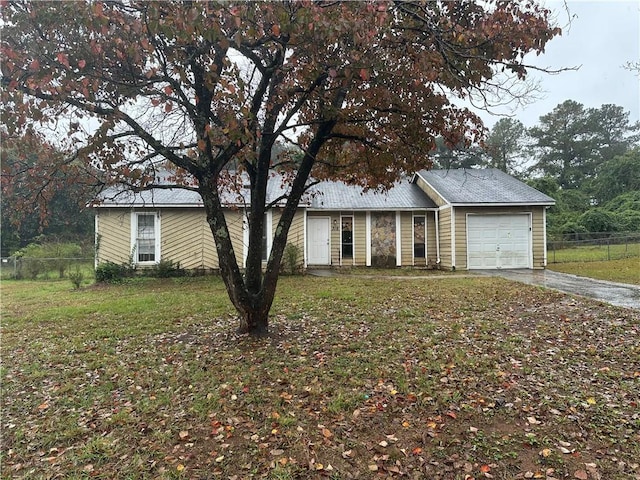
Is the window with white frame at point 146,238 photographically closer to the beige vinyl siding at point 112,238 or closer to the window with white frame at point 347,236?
the beige vinyl siding at point 112,238

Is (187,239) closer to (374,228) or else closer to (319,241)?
(319,241)

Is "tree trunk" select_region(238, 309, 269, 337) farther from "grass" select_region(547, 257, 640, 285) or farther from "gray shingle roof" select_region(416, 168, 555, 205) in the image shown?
"grass" select_region(547, 257, 640, 285)

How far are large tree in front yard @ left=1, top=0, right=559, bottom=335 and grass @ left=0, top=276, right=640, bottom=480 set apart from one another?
1.49 metres

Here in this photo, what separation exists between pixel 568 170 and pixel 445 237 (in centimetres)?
2995

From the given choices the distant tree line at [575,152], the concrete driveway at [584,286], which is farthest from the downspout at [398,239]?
the distant tree line at [575,152]

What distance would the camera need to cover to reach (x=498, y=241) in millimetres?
14031

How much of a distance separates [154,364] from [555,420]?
439 centimetres

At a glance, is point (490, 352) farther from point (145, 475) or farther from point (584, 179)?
point (584, 179)

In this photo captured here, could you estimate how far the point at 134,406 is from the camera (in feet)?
12.1

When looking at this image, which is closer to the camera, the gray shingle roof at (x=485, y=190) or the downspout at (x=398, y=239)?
the gray shingle roof at (x=485, y=190)

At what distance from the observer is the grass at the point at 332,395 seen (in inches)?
108

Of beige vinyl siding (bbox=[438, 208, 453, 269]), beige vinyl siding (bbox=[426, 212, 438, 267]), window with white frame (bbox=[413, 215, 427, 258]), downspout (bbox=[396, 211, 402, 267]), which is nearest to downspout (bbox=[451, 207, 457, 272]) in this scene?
beige vinyl siding (bbox=[438, 208, 453, 269])

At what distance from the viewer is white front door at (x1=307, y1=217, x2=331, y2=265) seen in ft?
49.4

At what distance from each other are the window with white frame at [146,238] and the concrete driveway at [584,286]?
1151 centimetres
